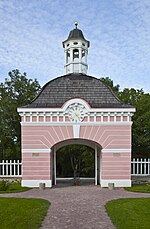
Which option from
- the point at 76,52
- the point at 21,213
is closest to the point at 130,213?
the point at 21,213

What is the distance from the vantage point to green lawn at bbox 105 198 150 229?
660 cm

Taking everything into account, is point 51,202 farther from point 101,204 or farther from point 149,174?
point 149,174

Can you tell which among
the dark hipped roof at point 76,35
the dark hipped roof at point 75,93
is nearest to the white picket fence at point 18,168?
the dark hipped roof at point 75,93

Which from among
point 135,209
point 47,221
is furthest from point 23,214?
point 135,209

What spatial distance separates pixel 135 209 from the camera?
8.23 metres

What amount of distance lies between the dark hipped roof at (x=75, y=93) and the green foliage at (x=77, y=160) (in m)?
10.9

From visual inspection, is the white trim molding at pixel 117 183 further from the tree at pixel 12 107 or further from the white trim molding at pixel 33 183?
the tree at pixel 12 107

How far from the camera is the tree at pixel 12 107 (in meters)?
22.6

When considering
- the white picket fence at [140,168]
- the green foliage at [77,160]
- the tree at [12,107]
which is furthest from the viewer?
the green foliage at [77,160]

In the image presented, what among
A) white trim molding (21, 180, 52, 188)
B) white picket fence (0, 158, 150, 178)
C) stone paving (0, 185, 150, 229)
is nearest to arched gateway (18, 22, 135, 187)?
white trim molding (21, 180, 52, 188)

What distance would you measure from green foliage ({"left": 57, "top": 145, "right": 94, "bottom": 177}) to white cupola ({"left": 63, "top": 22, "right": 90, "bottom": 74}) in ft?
34.4

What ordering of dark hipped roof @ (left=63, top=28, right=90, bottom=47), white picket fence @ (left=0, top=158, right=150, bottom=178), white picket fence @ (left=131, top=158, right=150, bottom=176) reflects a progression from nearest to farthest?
white picket fence @ (left=0, top=158, right=150, bottom=178)
white picket fence @ (left=131, top=158, right=150, bottom=176)
dark hipped roof @ (left=63, top=28, right=90, bottom=47)

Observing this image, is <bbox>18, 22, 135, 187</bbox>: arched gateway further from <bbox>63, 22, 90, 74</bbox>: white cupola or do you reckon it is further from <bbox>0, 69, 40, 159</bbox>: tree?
<bbox>0, 69, 40, 159</bbox>: tree

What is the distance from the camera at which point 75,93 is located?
15219 mm
